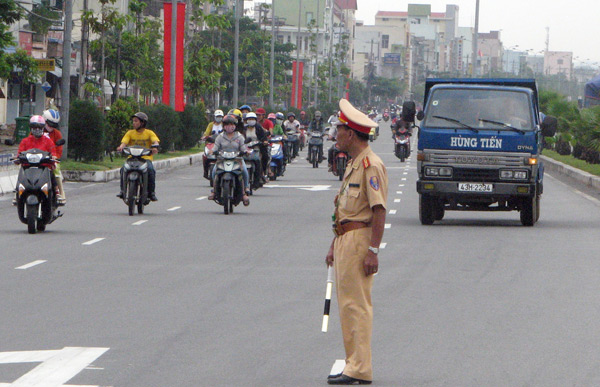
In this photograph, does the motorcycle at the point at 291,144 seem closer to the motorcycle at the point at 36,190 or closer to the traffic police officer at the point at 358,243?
the motorcycle at the point at 36,190

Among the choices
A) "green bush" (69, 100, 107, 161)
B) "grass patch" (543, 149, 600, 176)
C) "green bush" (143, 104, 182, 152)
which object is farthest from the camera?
"green bush" (143, 104, 182, 152)

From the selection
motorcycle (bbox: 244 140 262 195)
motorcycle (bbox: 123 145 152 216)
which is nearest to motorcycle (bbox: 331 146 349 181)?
motorcycle (bbox: 244 140 262 195)

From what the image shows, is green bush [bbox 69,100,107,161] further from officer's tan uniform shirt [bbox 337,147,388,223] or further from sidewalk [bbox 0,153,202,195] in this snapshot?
officer's tan uniform shirt [bbox 337,147,388,223]

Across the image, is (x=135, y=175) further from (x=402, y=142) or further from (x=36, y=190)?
(x=402, y=142)

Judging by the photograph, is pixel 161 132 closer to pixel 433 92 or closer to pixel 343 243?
pixel 433 92

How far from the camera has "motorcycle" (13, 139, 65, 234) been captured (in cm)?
1605

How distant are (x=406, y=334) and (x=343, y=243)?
1.93 m

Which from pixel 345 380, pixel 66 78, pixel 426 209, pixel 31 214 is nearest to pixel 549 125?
pixel 426 209

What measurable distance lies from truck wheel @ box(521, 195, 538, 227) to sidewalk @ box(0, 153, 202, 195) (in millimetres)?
10420

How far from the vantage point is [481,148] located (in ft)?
60.3

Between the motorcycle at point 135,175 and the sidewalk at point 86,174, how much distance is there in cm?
535

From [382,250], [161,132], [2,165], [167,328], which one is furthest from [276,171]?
[167,328]

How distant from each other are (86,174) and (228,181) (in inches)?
378

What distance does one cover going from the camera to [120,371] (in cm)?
724
